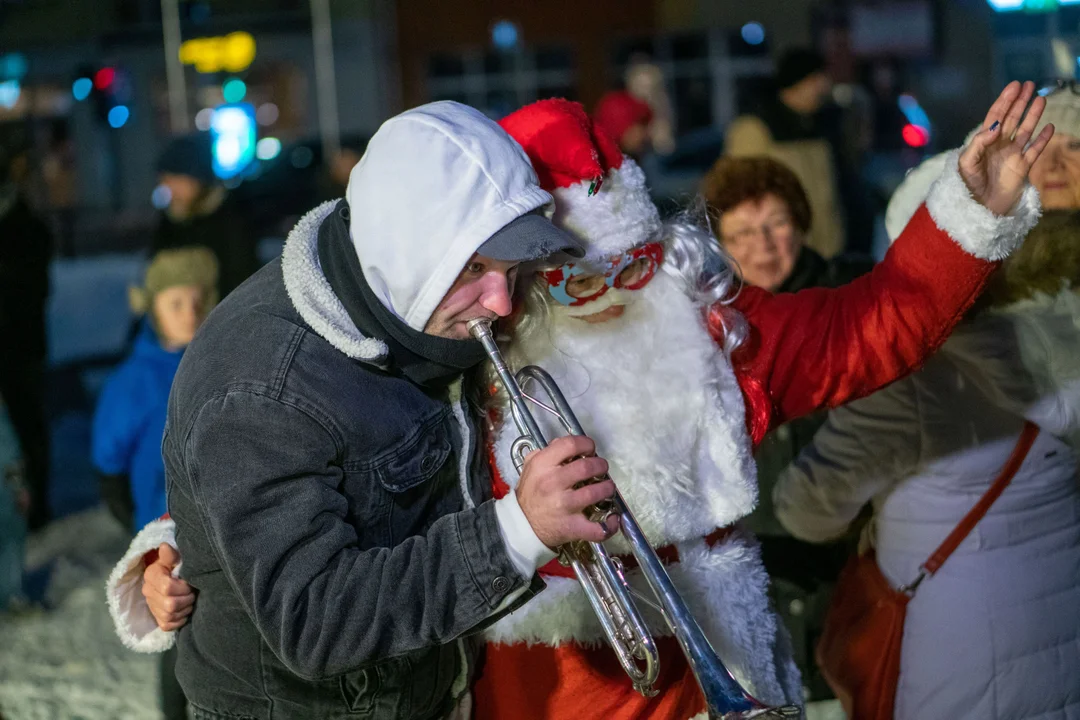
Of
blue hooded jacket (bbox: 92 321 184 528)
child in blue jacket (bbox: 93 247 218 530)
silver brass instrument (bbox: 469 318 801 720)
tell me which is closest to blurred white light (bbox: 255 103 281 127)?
child in blue jacket (bbox: 93 247 218 530)

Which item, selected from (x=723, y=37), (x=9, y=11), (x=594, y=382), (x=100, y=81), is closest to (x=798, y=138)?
(x=594, y=382)

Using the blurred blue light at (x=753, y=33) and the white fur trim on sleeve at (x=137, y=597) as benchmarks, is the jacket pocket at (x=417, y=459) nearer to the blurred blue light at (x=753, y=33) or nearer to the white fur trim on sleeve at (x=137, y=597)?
the white fur trim on sleeve at (x=137, y=597)

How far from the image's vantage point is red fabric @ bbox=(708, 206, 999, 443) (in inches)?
87.7

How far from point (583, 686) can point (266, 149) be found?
20.7 m

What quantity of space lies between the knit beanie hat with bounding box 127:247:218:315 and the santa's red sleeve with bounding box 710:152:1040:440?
2.51 meters

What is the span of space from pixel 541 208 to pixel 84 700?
3.54 metres

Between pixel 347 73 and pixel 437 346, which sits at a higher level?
pixel 347 73

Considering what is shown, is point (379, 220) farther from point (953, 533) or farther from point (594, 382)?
point (953, 533)

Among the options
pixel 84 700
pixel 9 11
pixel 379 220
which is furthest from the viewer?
pixel 9 11

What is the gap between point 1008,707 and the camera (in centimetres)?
265

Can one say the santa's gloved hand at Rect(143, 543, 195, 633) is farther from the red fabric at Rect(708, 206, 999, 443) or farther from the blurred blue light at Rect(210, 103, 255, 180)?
the blurred blue light at Rect(210, 103, 255, 180)

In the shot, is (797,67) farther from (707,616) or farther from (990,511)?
(707,616)

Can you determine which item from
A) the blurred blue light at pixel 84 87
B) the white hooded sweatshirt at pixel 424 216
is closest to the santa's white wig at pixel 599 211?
the white hooded sweatshirt at pixel 424 216

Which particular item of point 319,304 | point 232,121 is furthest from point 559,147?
point 232,121
